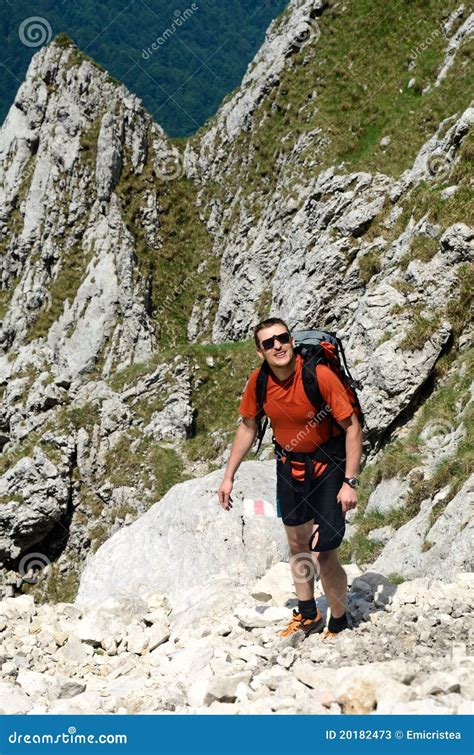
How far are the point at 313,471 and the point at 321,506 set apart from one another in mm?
398

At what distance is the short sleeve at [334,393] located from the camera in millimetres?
5770

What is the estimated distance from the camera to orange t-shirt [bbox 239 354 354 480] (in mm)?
5855

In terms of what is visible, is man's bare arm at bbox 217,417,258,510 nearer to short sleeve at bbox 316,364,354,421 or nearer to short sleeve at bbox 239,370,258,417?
short sleeve at bbox 239,370,258,417

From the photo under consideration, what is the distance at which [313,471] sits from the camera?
6.20 meters

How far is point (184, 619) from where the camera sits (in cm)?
820

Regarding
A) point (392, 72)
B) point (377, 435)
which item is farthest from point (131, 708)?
point (392, 72)

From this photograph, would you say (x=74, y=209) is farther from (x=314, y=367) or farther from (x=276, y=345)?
(x=314, y=367)

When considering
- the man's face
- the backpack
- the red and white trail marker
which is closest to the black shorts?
the backpack

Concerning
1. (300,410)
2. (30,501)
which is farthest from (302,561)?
(30,501)

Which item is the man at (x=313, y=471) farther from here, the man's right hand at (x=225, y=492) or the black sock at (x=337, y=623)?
the man's right hand at (x=225, y=492)

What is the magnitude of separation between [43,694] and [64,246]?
139ft

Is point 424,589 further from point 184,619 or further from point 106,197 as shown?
point 106,197

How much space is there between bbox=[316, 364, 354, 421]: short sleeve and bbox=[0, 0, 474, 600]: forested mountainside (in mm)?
3456

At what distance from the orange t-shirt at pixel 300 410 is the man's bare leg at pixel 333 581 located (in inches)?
36.9
